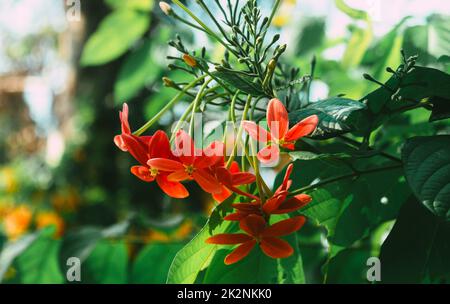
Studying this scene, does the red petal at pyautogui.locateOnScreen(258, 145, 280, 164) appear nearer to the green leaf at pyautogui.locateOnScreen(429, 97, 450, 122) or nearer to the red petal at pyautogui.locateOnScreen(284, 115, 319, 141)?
the red petal at pyautogui.locateOnScreen(284, 115, 319, 141)

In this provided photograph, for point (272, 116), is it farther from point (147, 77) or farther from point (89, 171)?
point (89, 171)

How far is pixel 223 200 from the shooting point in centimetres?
45

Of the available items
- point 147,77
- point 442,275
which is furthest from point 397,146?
point 147,77

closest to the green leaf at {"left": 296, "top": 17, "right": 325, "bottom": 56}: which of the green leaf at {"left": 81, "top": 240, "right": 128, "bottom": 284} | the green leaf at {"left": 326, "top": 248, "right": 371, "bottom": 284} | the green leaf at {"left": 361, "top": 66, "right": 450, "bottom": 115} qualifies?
the green leaf at {"left": 326, "top": 248, "right": 371, "bottom": 284}

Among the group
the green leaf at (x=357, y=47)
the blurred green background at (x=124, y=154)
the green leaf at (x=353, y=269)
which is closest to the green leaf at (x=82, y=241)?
the blurred green background at (x=124, y=154)

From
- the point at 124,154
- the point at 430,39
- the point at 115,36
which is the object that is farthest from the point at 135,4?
the point at 124,154

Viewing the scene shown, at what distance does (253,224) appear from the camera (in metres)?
0.41

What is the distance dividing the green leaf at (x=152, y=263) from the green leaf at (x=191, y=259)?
393 millimetres

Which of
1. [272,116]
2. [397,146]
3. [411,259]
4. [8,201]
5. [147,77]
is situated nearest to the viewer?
[272,116]

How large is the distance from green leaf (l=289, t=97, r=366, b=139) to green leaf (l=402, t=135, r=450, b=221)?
5cm

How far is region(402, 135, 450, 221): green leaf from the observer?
1.33 feet

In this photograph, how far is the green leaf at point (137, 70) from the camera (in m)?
1.13

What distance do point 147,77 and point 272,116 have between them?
79 centimetres

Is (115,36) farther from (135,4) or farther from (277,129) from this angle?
(277,129)
